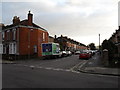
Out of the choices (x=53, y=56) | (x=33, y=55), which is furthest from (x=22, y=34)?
(x=53, y=56)

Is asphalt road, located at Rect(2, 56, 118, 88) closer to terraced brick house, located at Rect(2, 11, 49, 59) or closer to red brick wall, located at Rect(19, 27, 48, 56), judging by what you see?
terraced brick house, located at Rect(2, 11, 49, 59)

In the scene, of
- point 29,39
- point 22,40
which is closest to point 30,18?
point 29,39

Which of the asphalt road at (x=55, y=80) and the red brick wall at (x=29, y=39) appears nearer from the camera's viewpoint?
the asphalt road at (x=55, y=80)

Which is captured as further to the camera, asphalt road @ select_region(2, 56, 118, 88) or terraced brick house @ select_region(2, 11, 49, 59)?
terraced brick house @ select_region(2, 11, 49, 59)

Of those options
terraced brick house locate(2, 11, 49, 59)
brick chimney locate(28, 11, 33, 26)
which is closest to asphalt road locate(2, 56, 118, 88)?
terraced brick house locate(2, 11, 49, 59)

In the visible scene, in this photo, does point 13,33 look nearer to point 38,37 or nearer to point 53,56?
point 38,37

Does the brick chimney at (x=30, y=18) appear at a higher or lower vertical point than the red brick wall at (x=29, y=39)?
higher

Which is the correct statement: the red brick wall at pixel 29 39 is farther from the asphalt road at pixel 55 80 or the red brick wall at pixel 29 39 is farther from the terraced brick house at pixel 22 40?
the asphalt road at pixel 55 80

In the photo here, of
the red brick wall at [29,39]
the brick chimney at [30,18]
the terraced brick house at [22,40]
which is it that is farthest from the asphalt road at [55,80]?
the brick chimney at [30,18]

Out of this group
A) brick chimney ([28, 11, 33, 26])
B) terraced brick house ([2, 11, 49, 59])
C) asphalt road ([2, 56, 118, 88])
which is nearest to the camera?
asphalt road ([2, 56, 118, 88])

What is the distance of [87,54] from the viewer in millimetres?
36031

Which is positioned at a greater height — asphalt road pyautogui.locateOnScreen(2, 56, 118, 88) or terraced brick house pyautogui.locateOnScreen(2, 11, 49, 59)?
terraced brick house pyautogui.locateOnScreen(2, 11, 49, 59)

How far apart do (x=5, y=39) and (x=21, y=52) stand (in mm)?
7202

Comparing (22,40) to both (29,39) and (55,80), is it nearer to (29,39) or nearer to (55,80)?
(29,39)
